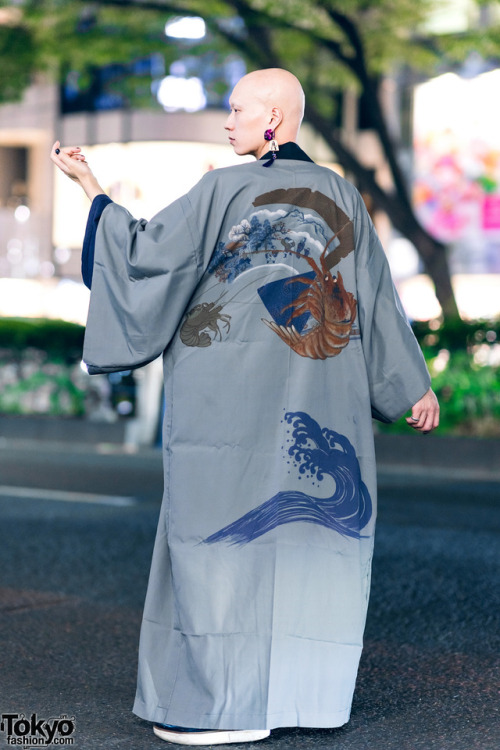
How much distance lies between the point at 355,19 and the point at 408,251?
Answer: 11.6 meters

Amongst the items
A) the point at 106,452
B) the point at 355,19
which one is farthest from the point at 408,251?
the point at 106,452

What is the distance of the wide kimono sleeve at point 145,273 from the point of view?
3.05 m

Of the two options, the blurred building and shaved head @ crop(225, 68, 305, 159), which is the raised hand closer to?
shaved head @ crop(225, 68, 305, 159)

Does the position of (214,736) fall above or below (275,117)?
below

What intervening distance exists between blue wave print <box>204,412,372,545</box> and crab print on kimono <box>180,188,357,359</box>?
8.8 inches

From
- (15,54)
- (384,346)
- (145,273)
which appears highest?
(15,54)

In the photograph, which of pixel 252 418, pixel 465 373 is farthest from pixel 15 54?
pixel 252 418

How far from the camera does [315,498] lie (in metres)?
3.08

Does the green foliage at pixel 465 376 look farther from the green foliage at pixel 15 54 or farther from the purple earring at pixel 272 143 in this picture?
the purple earring at pixel 272 143

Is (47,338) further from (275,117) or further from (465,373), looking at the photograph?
(275,117)

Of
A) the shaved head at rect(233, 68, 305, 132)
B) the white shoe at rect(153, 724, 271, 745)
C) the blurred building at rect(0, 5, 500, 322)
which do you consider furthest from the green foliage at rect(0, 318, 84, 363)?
the white shoe at rect(153, 724, 271, 745)

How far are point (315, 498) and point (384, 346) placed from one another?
1.60 feet

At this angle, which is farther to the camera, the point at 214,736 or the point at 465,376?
the point at 465,376

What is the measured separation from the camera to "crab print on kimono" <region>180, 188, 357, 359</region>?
10.2ft
